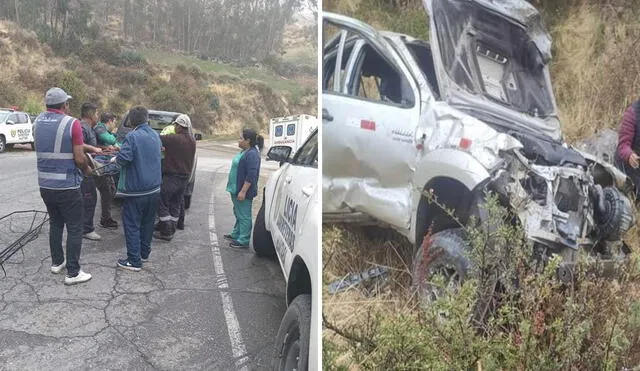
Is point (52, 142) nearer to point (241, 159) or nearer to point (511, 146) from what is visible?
point (241, 159)

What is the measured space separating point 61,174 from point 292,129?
22.1 inches

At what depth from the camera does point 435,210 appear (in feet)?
5.31

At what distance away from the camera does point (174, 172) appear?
58.0 inches

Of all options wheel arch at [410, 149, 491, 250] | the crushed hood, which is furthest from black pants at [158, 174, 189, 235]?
the crushed hood

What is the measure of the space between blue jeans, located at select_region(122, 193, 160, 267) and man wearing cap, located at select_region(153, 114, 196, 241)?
23 mm

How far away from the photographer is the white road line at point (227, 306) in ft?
4.50

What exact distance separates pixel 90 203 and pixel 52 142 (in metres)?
0.17

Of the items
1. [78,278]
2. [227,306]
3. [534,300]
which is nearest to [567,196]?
[534,300]

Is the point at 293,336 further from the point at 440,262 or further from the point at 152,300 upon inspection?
the point at 440,262

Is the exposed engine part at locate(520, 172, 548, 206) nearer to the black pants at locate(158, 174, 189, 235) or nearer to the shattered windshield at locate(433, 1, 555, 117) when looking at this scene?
the shattered windshield at locate(433, 1, 555, 117)

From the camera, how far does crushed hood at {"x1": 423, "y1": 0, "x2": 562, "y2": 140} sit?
5.35 ft

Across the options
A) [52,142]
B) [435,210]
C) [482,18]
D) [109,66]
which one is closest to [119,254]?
[52,142]

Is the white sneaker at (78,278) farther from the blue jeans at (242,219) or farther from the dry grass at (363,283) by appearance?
the dry grass at (363,283)

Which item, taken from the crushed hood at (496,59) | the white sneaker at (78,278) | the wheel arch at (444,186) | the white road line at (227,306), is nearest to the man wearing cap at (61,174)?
the white sneaker at (78,278)
